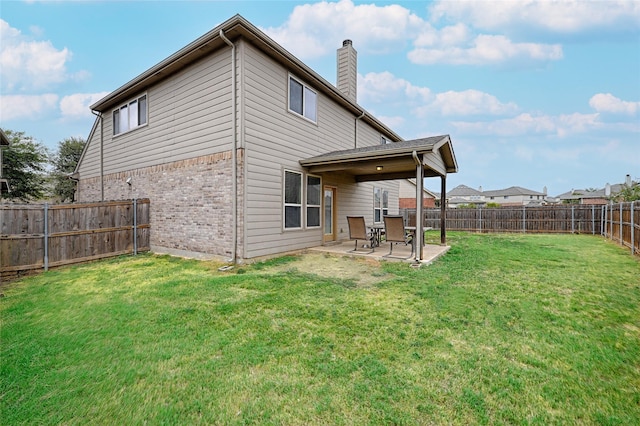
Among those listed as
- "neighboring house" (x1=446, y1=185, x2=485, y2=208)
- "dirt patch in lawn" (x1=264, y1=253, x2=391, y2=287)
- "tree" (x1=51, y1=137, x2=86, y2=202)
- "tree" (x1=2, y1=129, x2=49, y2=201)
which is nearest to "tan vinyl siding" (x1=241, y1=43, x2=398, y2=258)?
"dirt patch in lawn" (x1=264, y1=253, x2=391, y2=287)

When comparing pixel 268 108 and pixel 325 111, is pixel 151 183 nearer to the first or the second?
pixel 268 108

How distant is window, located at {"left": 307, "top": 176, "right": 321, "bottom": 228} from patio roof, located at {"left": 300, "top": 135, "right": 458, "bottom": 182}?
48 centimetres

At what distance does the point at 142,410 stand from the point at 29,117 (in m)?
27.6

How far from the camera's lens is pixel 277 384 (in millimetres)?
2309

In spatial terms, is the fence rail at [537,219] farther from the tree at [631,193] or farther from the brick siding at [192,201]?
the tree at [631,193]

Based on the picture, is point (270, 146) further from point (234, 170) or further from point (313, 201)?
point (313, 201)

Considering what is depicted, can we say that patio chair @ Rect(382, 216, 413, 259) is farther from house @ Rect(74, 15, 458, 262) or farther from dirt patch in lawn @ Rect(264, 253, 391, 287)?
house @ Rect(74, 15, 458, 262)

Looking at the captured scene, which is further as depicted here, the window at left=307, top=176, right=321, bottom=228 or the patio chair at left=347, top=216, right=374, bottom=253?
the window at left=307, top=176, right=321, bottom=228

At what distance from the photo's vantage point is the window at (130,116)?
32.1 feet

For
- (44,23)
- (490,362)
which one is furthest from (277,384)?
(44,23)

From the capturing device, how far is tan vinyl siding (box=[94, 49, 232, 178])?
287 inches

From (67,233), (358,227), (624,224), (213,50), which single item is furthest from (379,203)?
(67,233)

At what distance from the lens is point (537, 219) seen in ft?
53.0

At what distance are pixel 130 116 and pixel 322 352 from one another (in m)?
11.4
